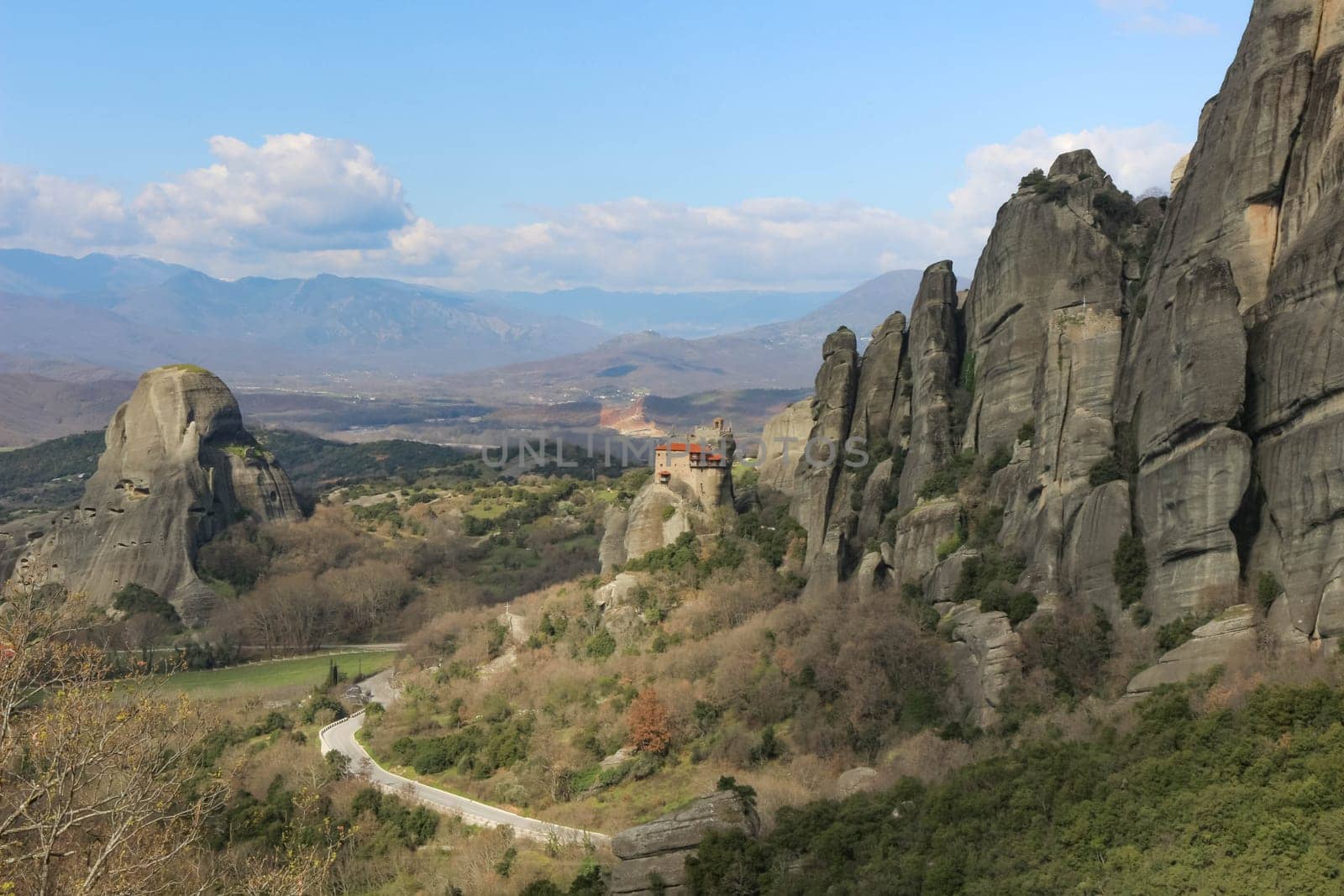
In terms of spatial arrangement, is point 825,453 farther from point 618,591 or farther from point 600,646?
point 600,646

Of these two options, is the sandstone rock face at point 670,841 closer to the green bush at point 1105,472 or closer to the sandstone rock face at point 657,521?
the green bush at point 1105,472

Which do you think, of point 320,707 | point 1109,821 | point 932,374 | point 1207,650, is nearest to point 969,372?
point 932,374

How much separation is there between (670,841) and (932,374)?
24.3 metres

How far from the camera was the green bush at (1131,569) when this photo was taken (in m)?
34.7

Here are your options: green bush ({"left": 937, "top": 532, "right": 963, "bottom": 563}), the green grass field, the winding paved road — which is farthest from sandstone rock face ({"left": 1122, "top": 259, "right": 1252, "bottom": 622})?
the green grass field

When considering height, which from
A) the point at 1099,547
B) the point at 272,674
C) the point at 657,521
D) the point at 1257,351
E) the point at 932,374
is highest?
the point at 1257,351

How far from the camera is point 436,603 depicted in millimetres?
85250

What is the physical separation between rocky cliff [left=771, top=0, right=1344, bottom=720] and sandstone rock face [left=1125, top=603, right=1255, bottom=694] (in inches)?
3.2

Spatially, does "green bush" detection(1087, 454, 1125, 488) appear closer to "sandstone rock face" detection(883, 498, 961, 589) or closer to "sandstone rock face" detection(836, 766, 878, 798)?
"sandstone rock face" detection(883, 498, 961, 589)

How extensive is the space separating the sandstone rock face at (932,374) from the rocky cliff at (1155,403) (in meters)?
0.12

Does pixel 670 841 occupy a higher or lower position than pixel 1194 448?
lower

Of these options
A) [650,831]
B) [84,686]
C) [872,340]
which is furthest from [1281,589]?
[872,340]

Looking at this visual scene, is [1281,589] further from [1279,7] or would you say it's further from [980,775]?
[1279,7]

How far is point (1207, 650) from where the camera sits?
31.2 metres
